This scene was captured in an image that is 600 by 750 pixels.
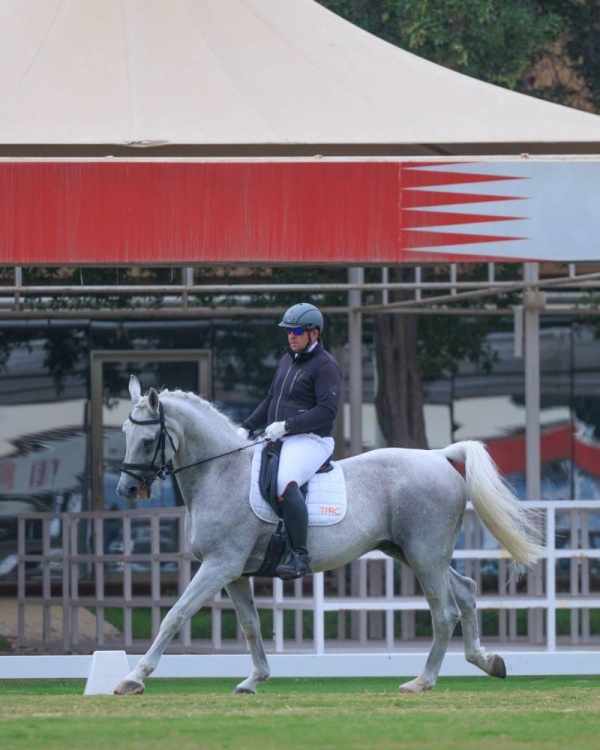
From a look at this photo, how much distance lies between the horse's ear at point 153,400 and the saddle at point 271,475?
28.4 inches

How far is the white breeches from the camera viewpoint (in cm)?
967

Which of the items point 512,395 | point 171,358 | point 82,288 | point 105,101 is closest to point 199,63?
point 105,101

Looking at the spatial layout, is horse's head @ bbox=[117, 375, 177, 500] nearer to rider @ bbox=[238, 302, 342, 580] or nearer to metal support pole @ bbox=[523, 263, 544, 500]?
rider @ bbox=[238, 302, 342, 580]

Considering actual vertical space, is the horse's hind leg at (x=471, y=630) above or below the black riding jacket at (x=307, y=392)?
below

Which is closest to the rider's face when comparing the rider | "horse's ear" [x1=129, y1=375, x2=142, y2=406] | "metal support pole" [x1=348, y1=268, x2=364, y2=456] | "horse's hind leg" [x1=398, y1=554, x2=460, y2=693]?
the rider

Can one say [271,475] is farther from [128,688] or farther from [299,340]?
[128,688]

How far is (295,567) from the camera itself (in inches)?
380

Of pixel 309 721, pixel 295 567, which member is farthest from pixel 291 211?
pixel 309 721

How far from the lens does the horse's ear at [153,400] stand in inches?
372

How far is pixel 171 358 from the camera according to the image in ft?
63.0

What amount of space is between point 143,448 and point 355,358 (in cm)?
678

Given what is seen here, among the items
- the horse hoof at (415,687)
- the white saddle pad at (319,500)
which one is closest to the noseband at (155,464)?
the white saddle pad at (319,500)

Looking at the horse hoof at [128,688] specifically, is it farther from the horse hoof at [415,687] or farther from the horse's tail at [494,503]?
the horse's tail at [494,503]

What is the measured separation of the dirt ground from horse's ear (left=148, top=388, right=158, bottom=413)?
531 cm
